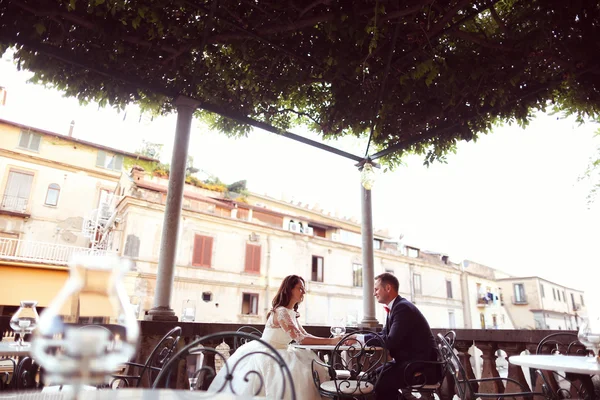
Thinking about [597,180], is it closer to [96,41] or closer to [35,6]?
[96,41]

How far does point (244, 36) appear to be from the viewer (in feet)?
13.8

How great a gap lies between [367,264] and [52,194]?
17.4 meters

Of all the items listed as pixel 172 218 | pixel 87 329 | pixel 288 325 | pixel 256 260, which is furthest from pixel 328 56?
pixel 256 260

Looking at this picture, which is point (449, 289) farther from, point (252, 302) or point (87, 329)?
point (87, 329)

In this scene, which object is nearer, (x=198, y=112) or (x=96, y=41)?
(x=96, y=41)

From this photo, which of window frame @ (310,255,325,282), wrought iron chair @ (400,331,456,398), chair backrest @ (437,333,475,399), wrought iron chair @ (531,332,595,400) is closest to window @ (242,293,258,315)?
window frame @ (310,255,325,282)

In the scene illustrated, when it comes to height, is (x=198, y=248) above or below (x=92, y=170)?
below

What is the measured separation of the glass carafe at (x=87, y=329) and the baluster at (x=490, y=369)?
387 cm

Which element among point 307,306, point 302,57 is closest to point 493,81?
point 302,57

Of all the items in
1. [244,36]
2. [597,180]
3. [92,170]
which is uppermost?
[92,170]

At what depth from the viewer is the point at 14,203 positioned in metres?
16.7

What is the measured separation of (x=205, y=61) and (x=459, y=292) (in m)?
27.5

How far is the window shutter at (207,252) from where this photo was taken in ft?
56.1

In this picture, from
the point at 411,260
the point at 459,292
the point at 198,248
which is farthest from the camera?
the point at 459,292
